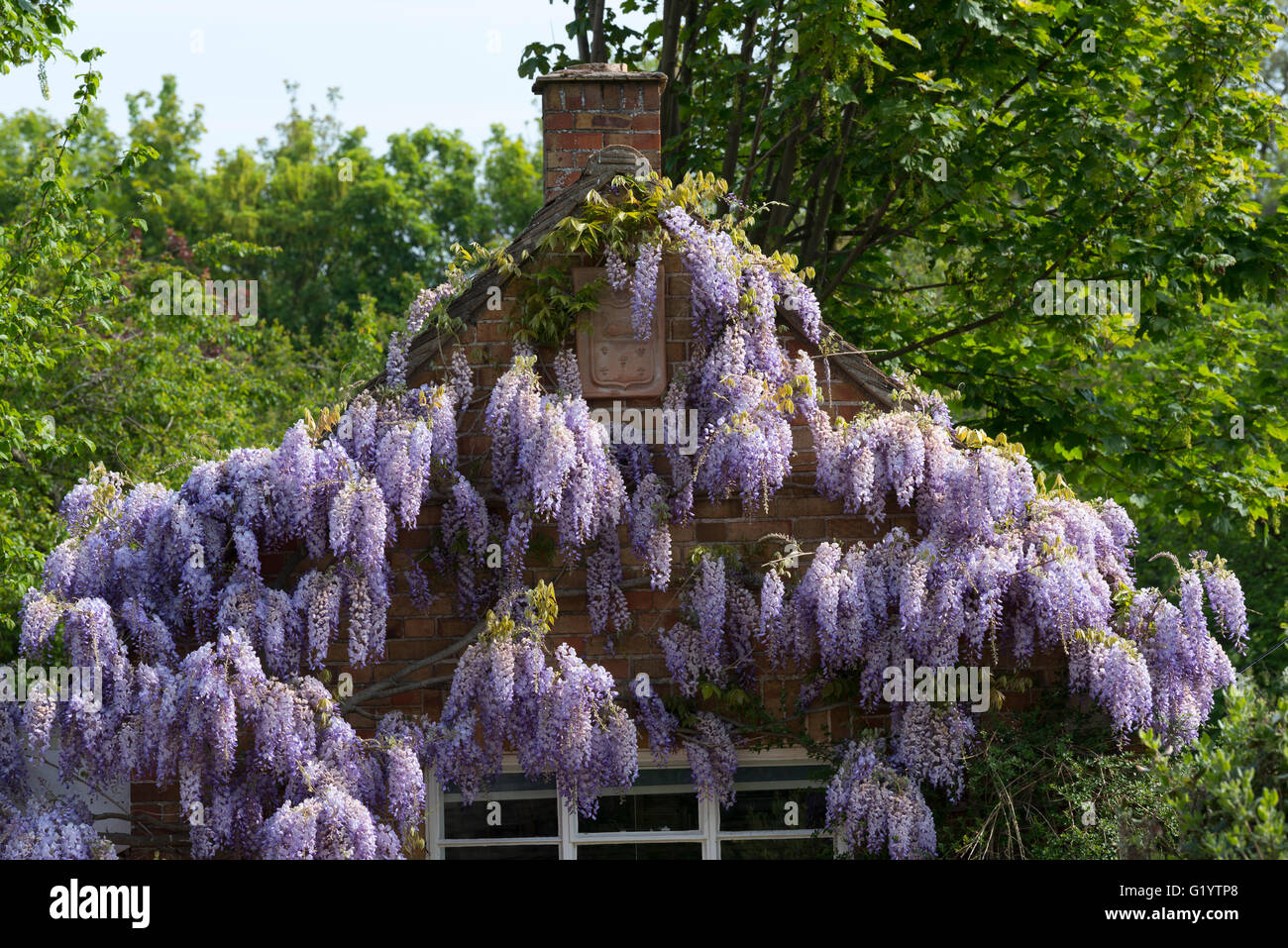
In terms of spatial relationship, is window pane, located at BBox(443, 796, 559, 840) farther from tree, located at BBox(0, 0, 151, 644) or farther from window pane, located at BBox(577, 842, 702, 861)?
tree, located at BBox(0, 0, 151, 644)

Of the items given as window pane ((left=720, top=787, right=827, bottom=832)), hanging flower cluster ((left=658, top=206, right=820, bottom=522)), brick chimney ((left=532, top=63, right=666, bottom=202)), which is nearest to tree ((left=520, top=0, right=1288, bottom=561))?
brick chimney ((left=532, top=63, right=666, bottom=202))

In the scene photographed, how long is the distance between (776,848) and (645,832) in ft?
2.05

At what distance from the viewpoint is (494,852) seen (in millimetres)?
6445

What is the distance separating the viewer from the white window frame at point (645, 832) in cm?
642

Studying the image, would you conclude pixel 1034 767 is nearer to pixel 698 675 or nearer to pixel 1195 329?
pixel 698 675

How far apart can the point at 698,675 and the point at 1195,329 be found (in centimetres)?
772

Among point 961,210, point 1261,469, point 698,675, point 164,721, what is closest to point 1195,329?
point 1261,469

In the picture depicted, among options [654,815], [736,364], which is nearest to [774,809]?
[654,815]

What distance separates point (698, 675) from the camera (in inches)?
247

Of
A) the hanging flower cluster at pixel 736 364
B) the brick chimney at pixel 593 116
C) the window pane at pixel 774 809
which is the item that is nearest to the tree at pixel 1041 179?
the brick chimney at pixel 593 116

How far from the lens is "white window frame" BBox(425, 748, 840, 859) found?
642cm

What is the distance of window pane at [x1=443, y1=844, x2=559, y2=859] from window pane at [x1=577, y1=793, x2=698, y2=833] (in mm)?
231

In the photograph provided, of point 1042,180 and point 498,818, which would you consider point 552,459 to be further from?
point 1042,180

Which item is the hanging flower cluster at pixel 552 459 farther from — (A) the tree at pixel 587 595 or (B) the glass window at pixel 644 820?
(B) the glass window at pixel 644 820
